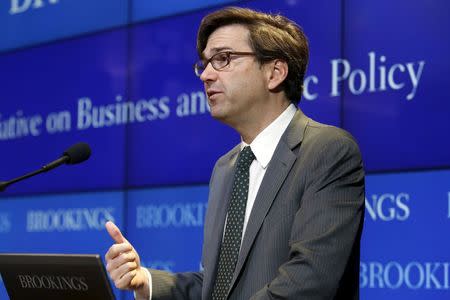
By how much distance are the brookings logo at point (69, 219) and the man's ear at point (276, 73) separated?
2.14 metres

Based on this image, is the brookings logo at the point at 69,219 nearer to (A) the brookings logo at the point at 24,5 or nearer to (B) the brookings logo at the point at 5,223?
(B) the brookings logo at the point at 5,223

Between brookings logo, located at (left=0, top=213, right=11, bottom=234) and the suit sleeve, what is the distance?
3.03 m

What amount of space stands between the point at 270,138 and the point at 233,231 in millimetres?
284

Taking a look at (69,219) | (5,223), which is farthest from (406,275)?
(5,223)

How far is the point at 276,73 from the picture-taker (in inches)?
98.9

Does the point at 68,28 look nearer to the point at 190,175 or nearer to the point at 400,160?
the point at 190,175

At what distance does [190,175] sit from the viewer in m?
4.21

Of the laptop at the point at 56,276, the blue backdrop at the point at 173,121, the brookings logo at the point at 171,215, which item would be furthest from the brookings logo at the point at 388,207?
the laptop at the point at 56,276

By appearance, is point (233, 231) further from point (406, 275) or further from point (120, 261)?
point (406, 275)

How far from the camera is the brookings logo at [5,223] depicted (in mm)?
4926

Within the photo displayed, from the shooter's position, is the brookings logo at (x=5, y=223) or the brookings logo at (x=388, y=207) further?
the brookings logo at (x=5, y=223)

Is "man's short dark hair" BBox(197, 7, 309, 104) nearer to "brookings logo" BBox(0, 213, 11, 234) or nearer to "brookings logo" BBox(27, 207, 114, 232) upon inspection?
"brookings logo" BBox(27, 207, 114, 232)

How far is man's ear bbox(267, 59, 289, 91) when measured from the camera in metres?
2.51

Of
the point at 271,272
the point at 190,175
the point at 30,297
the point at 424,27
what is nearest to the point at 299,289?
the point at 271,272
